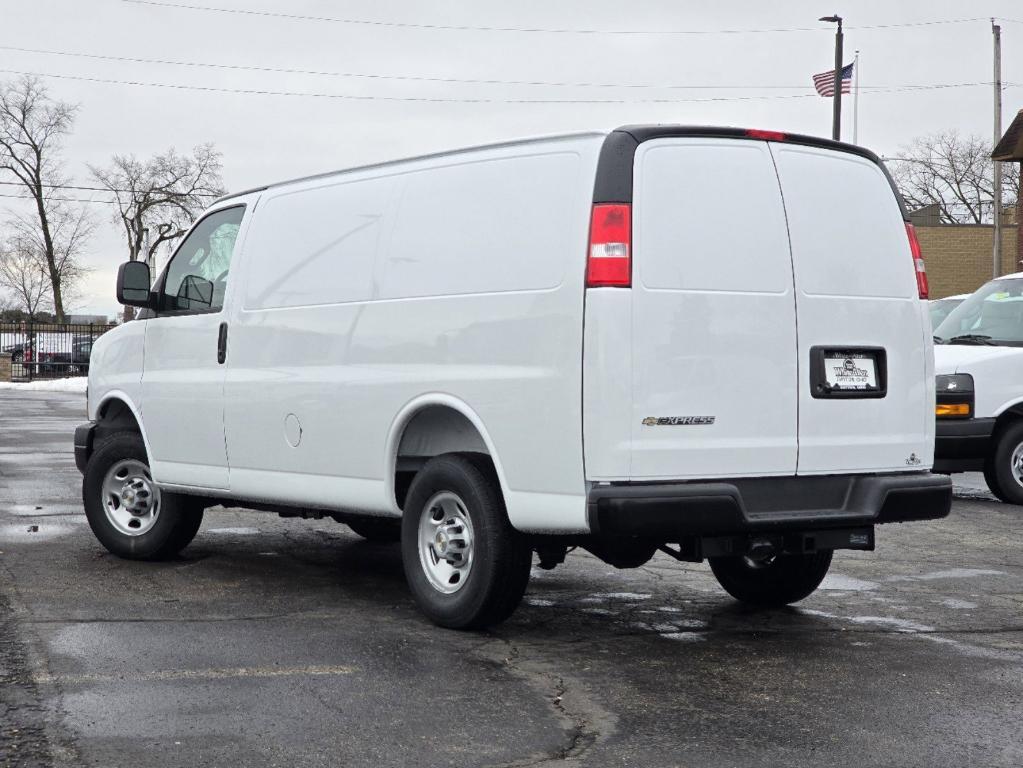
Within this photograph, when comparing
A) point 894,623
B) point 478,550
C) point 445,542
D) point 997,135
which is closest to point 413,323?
point 445,542

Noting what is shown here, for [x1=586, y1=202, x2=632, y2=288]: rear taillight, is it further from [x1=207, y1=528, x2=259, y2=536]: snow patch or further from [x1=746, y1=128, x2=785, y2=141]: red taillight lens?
[x1=207, y1=528, x2=259, y2=536]: snow patch

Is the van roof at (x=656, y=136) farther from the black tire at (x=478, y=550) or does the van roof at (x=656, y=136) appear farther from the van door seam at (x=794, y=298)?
the black tire at (x=478, y=550)

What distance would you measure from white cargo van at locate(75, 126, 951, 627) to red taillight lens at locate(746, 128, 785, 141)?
3cm

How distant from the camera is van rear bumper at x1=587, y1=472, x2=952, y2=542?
5688 millimetres

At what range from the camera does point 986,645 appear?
6.43 m

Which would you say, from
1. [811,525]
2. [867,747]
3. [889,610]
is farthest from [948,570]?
[867,747]

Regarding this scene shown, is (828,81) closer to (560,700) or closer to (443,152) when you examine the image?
(443,152)

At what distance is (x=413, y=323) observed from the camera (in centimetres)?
666

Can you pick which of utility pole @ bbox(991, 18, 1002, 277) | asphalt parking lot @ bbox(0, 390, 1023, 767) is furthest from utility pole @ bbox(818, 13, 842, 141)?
asphalt parking lot @ bbox(0, 390, 1023, 767)

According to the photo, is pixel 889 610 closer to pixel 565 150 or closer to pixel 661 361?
pixel 661 361

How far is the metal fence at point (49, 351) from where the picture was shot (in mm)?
51531

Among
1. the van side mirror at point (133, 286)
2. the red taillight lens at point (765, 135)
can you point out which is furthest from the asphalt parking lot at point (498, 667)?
the red taillight lens at point (765, 135)

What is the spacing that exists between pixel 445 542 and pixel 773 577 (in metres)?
1.87

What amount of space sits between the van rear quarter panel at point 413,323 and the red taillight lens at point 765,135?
0.73 metres
